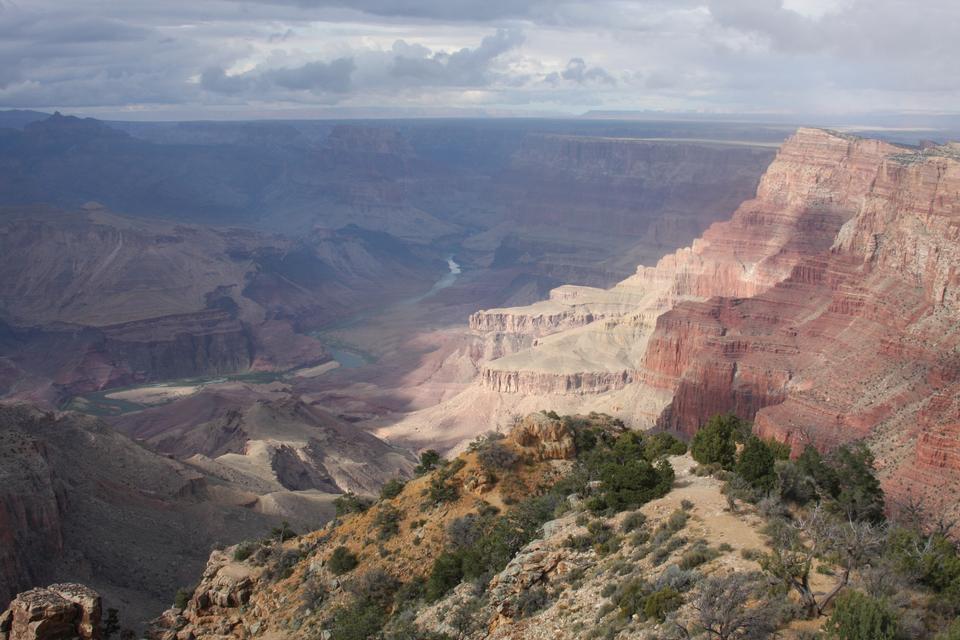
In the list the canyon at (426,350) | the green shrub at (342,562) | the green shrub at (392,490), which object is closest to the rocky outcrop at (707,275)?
the canyon at (426,350)

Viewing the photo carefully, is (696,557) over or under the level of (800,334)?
over

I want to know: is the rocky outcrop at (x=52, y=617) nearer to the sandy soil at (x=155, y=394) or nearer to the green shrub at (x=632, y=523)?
the green shrub at (x=632, y=523)

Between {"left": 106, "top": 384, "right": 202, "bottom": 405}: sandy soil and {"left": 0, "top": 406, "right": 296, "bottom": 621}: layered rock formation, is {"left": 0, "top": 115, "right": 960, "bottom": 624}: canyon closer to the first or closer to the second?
{"left": 0, "top": 406, "right": 296, "bottom": 621}: layered rock formation

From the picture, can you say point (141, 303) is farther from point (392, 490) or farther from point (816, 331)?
point (392, 490)

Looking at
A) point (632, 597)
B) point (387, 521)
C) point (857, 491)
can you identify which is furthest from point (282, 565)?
point (857, 491)

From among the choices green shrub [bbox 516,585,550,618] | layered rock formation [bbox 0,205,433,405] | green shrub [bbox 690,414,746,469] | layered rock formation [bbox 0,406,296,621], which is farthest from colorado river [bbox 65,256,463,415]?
green shrub [bbox 516,585,550,618]

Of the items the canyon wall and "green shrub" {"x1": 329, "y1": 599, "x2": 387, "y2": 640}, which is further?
the canyon wall

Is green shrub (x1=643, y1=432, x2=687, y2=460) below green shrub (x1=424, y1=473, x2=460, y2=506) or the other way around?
the other way around
